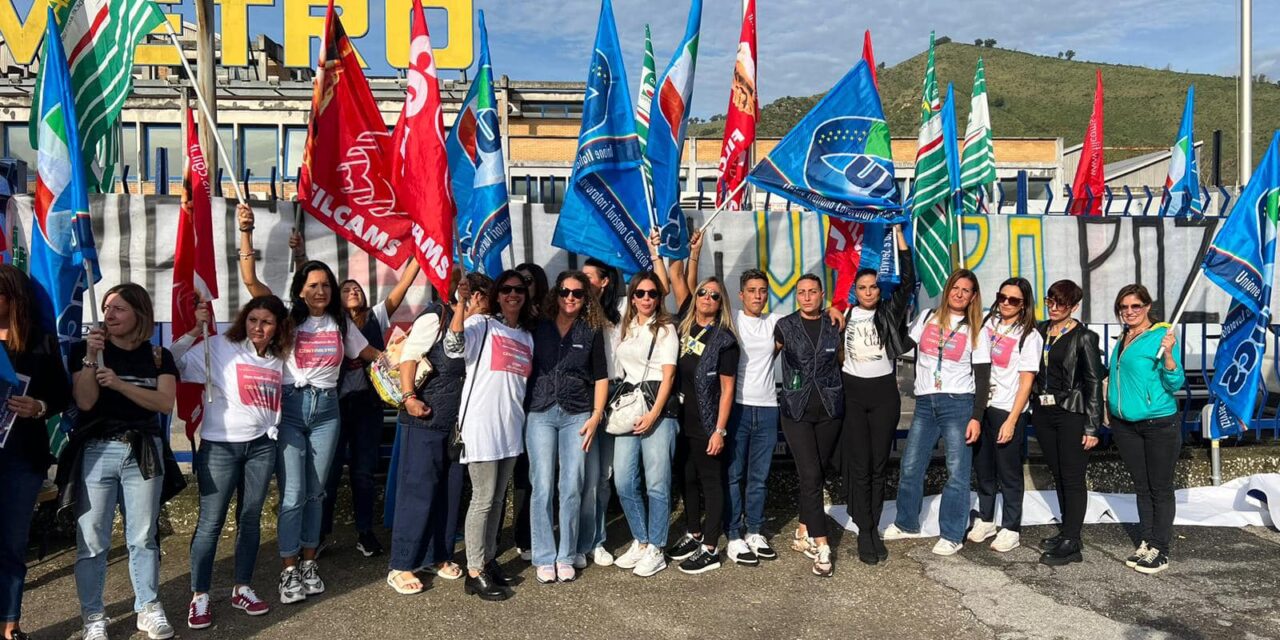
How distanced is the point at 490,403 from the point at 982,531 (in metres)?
3.21

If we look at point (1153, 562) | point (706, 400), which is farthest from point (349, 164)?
point (1153, 562)

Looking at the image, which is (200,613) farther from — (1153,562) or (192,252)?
(1153,562)

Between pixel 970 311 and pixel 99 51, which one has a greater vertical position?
pixel 99 51

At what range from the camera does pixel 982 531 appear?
18.2ft

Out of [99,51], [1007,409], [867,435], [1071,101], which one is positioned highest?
[1071,101]

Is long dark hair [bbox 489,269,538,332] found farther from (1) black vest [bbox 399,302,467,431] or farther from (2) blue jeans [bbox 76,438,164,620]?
(2) blue jeans [bbox 76,438,164,620]

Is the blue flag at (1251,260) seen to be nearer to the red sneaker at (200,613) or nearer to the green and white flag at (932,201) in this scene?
the green and white flag at (932,201)

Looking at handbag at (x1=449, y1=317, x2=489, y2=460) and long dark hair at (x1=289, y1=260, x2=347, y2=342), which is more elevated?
long dark hair at (x1=289, y1=260, x2=347, y2=342)

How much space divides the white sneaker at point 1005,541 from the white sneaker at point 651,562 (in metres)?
2.09

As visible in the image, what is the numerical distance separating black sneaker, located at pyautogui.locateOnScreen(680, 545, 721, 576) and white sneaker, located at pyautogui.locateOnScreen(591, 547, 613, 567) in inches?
16.6

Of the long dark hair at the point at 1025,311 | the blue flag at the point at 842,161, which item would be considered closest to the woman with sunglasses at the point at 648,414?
the blue flag at the point at 842,161

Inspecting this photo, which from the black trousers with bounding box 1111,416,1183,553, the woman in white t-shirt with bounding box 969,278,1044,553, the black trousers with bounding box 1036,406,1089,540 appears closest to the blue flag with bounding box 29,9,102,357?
the woman in white t-shirt with bounding box 969,278,1044,553

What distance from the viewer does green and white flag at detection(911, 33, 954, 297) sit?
6.06 metres

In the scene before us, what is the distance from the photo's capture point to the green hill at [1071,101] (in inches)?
3063
